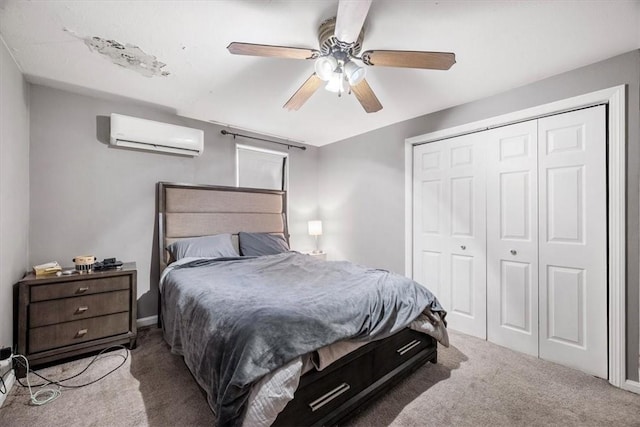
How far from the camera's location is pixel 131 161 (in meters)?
2.91

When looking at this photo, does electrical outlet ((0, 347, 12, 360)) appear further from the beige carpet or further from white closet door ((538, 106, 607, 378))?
white closet door ((538, 106, 607, 378))

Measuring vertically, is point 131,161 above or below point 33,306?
above

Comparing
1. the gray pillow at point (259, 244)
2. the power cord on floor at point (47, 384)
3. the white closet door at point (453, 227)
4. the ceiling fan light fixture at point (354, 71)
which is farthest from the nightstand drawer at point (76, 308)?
the white closet door at point (453, 227)

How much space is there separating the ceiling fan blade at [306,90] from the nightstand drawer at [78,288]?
Answer: 2178 millimetres

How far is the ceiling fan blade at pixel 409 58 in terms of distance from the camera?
63.1 inches

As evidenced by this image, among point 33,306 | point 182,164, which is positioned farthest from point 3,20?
point 33,306

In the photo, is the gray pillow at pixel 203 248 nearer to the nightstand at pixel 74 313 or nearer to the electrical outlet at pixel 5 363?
the nightstand at pixel 74 313

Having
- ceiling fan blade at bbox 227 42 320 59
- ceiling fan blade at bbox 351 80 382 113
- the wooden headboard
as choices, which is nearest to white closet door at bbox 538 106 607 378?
ceiling fan blade at bbox 351 80 382 113

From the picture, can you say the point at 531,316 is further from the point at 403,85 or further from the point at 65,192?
the point at 65,192

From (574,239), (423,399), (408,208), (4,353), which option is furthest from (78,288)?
(574,239)

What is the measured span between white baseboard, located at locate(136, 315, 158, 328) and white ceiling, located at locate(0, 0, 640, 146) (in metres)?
2.37

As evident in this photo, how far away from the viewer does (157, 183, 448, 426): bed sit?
→ 1.21 metres

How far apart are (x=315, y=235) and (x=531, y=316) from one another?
290 centimetres

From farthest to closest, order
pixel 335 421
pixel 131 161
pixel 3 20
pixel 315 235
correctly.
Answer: pixel 315 235
pixel 131 161
pixel 3 20
pixel 335 421
